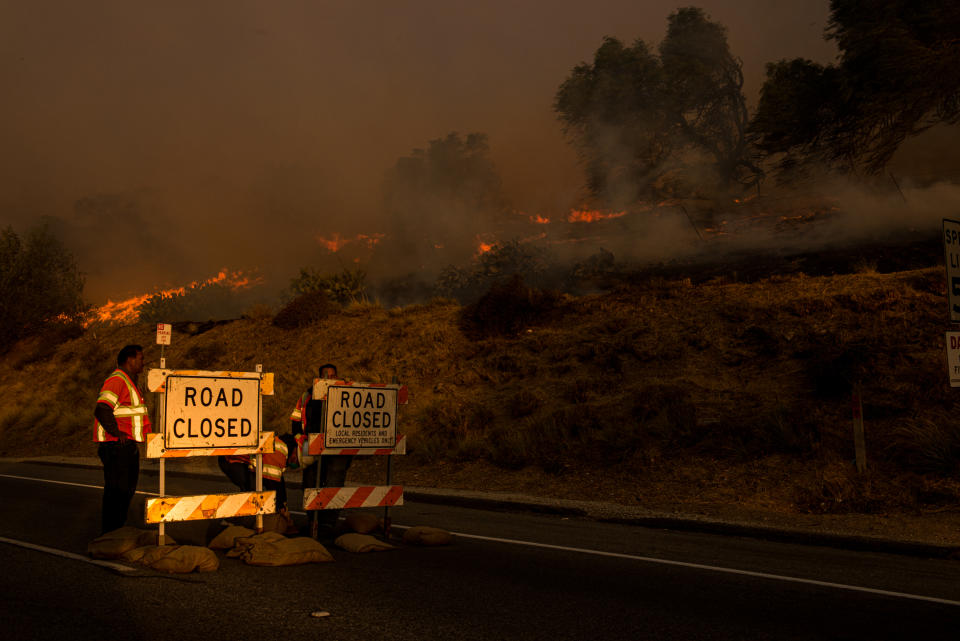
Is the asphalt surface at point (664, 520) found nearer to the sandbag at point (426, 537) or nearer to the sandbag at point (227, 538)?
the sandbag at point (426, 537)

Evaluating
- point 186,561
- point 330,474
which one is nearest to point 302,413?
point 330,474

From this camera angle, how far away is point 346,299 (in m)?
39.4

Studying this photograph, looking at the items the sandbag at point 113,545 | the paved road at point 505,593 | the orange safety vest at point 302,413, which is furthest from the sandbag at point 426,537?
the sandbag at point 113,545

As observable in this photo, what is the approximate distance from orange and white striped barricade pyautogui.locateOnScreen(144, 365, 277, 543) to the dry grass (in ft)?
22.7

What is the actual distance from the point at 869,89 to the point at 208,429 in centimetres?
1962

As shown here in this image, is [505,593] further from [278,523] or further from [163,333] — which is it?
[163,333]

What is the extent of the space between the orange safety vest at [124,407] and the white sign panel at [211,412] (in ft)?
2.44

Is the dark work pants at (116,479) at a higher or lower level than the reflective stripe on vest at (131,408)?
lower

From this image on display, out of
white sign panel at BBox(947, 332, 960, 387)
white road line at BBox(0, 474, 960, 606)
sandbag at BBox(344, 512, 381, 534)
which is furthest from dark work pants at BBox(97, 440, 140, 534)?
white sign panel at BBox(947, 332, 960, 387)

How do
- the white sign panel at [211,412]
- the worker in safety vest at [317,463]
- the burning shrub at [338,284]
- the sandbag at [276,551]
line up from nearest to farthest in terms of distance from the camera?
the sandbag at [276,551], the white sign panel at [211,412], the worker in safety vest at [317,463], the burning shrub at [338,284]

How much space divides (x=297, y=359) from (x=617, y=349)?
42.0 ft

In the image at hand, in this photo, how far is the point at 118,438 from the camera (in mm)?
7918

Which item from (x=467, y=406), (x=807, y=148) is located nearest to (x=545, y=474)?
(x=467, y=406)

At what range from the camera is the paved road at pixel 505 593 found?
17.0ft
